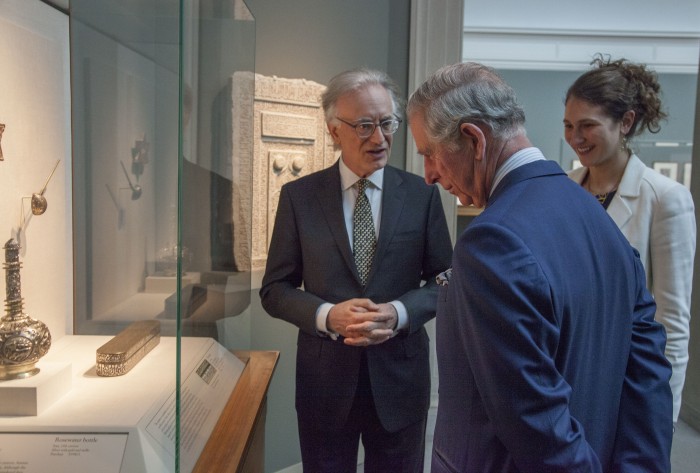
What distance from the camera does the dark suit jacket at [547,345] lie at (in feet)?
3.46

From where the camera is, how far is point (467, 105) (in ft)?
4.05

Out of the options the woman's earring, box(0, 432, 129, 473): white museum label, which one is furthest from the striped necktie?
box(0, 432, 129, 473): white museum label

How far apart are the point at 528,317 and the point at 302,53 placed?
2.41 m

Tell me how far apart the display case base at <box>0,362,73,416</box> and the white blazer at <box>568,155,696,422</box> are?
1717 mm

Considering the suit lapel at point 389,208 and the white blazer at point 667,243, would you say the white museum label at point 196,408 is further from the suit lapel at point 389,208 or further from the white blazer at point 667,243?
the white blazer at point 667,243

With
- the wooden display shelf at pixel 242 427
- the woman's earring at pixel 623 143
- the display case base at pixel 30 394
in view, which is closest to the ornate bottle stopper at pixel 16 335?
the display case base at pixel 30 394

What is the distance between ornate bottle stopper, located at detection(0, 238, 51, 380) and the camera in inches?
51.6

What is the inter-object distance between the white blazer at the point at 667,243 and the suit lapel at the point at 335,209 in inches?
35.4

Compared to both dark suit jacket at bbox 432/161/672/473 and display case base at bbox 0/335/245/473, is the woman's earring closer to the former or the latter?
dark suit jacket at bbox 432/161/672/473

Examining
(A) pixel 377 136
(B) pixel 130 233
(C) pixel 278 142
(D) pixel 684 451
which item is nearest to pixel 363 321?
(A) pixel 377 136

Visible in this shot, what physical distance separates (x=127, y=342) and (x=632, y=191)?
1.65 metres

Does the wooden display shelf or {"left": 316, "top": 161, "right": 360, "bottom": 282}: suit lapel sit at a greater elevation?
{"left": 316, "top": 161, "right": 360, "bottom": 282}: suit lapel

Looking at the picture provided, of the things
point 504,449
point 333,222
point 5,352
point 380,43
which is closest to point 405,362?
point 333,222

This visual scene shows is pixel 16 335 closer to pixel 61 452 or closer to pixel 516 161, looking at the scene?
pixel 61 452
